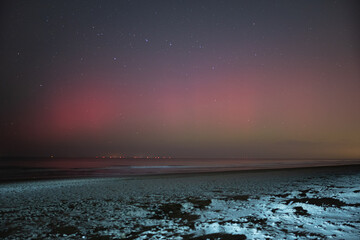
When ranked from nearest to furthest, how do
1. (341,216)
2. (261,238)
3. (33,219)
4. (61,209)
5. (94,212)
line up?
1. (261,238)
2. (341,216)
3. (33,219)
4. (94,212)
5. (61,209)

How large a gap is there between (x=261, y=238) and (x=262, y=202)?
403 centimetres

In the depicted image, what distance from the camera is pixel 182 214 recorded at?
658cm

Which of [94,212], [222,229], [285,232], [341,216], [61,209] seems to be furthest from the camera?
[61,209]

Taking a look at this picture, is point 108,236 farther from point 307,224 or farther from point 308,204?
point 308,204

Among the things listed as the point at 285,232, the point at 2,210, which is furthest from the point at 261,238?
the point at 2,210

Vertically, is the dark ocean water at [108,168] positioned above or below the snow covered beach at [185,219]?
below

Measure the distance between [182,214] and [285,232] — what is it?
2890 millimetres

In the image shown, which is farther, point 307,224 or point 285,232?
point 307,224

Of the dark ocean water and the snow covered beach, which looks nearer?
the snow covered beach

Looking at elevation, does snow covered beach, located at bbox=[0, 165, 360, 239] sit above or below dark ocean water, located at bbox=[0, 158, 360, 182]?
above

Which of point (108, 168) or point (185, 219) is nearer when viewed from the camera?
point (185, 219)

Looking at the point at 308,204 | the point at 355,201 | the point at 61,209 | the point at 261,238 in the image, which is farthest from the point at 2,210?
the point at 355,201

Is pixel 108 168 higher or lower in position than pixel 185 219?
lower

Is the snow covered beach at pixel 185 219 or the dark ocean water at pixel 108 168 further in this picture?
the dark ocean water at pixel 108 168
